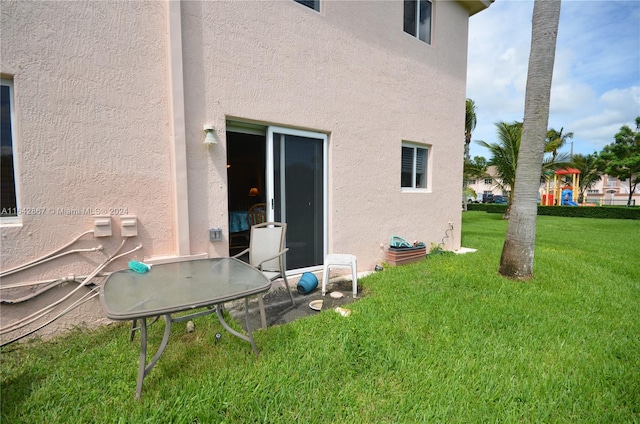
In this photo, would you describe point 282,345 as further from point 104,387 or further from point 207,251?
point 207,251

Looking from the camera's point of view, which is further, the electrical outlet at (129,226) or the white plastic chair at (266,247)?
the white plastic chair at (266,247)

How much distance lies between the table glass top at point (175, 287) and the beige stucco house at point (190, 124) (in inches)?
39.5

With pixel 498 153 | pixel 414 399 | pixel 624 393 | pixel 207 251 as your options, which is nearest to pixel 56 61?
pixel 207 251

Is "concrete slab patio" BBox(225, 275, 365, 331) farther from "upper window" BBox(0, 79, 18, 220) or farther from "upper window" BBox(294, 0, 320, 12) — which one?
"upper window" BBox(294, 0, 320, 12)

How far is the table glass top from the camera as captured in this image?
6.07 ft

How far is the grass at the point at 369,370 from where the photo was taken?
6.31 feet

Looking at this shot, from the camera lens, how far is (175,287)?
7.44ft

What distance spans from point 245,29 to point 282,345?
440 centimetres

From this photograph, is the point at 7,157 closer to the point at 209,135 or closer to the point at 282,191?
the point at 209,135

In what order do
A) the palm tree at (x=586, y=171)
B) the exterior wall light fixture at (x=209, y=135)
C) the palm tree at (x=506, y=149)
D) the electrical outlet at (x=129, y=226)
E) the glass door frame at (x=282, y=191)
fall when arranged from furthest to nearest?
1. the palm tree at (x=586, y=171)
2. the palm tree at (x=506, y=149)
3. the glass door frame at (x=282, y=191)
4. the exterior wall light fixture at (x=209, y=135)
5. the electrical outlet at (x=129, y=226)

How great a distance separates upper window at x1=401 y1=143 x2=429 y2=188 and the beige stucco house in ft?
0.55

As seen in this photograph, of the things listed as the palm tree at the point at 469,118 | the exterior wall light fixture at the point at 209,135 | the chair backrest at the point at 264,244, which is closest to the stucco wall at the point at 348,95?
the exterior wall light fixture at the point at 209,135

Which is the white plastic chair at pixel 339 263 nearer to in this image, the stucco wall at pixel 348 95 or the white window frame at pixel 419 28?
the stucco wall at pixel 348 95

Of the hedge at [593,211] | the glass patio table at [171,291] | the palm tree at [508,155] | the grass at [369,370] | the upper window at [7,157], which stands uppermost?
the palm tree at [508,155]
